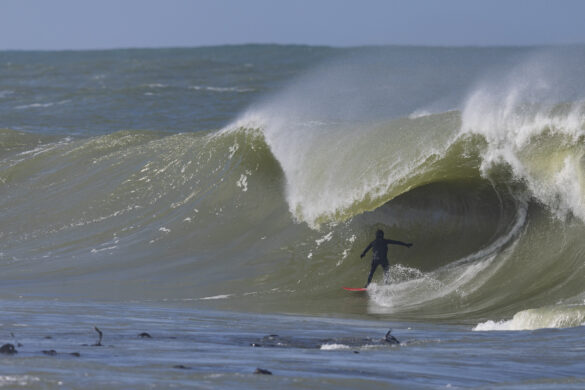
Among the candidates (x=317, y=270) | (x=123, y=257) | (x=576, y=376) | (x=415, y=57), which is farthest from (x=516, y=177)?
(x=415, y=57)

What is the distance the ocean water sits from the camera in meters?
5.52

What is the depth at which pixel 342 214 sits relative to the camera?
40.5 ft

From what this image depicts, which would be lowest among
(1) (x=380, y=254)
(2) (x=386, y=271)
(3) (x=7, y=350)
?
(3) (x=7, y=350)

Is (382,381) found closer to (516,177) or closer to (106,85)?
(516,177)

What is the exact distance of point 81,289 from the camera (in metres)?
10.4

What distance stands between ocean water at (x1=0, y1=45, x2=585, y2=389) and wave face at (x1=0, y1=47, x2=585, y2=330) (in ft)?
0.09

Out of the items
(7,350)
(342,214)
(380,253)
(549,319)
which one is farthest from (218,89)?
(7,350)

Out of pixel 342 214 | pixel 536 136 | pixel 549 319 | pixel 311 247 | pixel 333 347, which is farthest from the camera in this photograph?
pixel 342 214

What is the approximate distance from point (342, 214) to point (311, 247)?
689 millimetres

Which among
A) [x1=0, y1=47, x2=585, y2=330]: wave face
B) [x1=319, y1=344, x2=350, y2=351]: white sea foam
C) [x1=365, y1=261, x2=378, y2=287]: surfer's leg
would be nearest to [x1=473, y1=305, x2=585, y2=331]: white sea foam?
[x1=0, y1=47, x2=585, y2=330]: wave face

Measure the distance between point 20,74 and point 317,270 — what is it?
34517mm

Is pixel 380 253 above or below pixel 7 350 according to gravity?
above

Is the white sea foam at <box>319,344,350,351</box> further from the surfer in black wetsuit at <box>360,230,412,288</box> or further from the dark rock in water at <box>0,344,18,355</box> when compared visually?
the surfer in black wetsuit at <box>360,230,412,288</box>

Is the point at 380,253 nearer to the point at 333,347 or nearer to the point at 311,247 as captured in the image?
the point at 311,247
